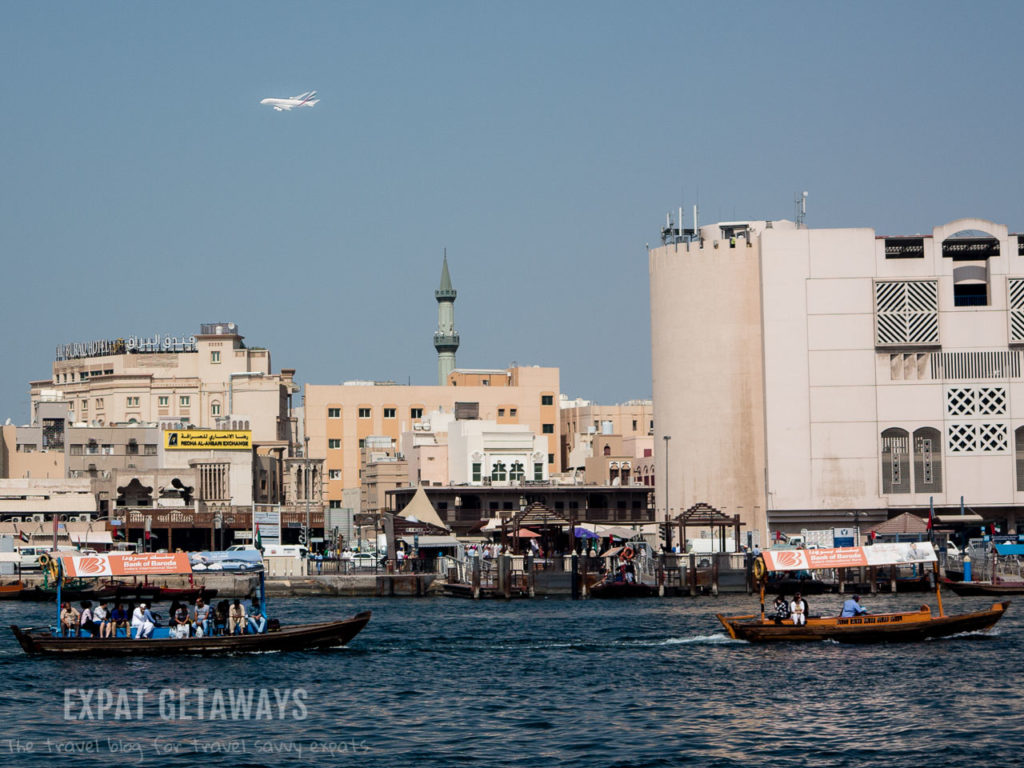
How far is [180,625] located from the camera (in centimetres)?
5972

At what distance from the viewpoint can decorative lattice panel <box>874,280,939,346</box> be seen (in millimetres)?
131375

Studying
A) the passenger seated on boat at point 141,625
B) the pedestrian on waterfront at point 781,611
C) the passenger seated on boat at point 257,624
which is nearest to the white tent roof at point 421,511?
the pedestrian on waterfront at point 781,611

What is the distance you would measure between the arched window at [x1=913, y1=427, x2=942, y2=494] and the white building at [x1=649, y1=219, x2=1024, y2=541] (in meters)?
0.08

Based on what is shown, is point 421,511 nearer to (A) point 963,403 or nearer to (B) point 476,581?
(B) point 476,581

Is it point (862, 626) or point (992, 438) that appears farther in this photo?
point (992, 438)

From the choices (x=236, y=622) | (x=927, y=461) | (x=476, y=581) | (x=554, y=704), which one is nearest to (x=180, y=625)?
(x=236, y=622)

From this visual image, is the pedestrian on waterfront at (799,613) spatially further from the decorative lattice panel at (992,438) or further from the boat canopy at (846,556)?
the decorative lattice panel at (992,438)

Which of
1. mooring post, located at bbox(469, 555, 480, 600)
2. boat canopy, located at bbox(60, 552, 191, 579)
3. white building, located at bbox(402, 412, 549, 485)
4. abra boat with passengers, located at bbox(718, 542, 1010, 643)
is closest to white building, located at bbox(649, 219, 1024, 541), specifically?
white building, located at bbox(402, 412, 549, 485)

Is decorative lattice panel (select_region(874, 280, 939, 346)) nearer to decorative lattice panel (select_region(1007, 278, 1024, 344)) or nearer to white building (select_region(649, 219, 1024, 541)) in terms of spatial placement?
white building (select_region(649, 219, 1024, 541))

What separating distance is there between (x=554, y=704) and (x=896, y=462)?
3463 inches

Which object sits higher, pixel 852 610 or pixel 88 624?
pixel 88 624

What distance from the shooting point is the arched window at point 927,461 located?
5182 inches

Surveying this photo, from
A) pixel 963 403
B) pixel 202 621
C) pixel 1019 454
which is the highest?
pixel 963 403

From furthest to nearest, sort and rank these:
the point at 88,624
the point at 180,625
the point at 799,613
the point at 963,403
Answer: the point at 963,403 < the point at 799,613 < the point at 88,624 < the point at 180,625
